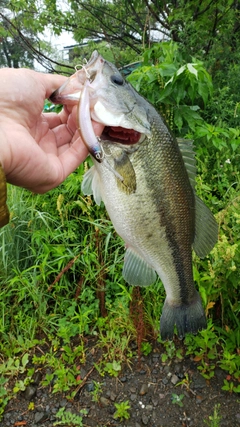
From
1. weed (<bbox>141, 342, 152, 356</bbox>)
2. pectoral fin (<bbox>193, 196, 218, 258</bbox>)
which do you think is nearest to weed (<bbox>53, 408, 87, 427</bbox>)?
weed (<bbox>141, 342, 152, 356</bbox>)

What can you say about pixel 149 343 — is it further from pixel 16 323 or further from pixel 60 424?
pixel 16 323

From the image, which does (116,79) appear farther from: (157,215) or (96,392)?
(96,392)

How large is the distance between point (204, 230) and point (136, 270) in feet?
1.25

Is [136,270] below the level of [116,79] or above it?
below

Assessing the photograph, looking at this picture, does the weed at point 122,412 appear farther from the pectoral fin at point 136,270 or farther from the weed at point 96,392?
the pectoral fin at point 136,270

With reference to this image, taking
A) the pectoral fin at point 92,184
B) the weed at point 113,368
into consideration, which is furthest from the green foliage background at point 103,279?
the pectoral fin at point 92,184

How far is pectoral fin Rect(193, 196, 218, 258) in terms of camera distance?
170 cm

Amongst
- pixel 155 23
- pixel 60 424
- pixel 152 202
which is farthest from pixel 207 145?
pixel 155 23

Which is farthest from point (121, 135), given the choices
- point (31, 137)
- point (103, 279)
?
point (103, 279)

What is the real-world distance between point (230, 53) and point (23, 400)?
4560 millimetres

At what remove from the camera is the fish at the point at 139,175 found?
4.76ft

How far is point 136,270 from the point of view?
1757 mm

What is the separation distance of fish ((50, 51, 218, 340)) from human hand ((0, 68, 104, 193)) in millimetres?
100

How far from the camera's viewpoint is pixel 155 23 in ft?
18.5
